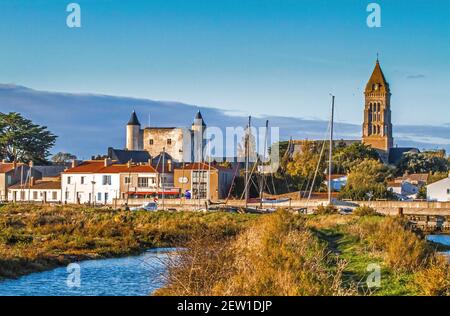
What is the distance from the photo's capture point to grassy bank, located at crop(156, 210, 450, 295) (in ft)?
53.7

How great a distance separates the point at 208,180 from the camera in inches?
3376

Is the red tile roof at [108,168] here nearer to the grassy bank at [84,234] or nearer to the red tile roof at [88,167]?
the red tile roof at [88,167]

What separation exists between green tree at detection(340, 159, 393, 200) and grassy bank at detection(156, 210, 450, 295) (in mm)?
53434

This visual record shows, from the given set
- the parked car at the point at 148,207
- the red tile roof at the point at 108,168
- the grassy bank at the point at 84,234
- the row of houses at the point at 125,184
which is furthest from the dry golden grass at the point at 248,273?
the red tile roof at the point at 108,168

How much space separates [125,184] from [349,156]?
134ft

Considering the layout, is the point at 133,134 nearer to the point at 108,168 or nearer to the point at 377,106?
the point at 108,168

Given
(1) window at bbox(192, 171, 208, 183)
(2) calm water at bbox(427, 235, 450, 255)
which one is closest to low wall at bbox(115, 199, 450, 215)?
(1) window at bbox(192, 171, 208, 183)

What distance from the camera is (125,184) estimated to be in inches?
3474

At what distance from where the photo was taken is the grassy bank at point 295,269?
16.4 metres

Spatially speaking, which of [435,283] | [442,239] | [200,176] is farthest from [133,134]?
[435,283]

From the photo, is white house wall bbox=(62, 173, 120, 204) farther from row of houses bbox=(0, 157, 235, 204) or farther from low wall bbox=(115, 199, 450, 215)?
low wall bbox=(115, 199, 450, 215)
